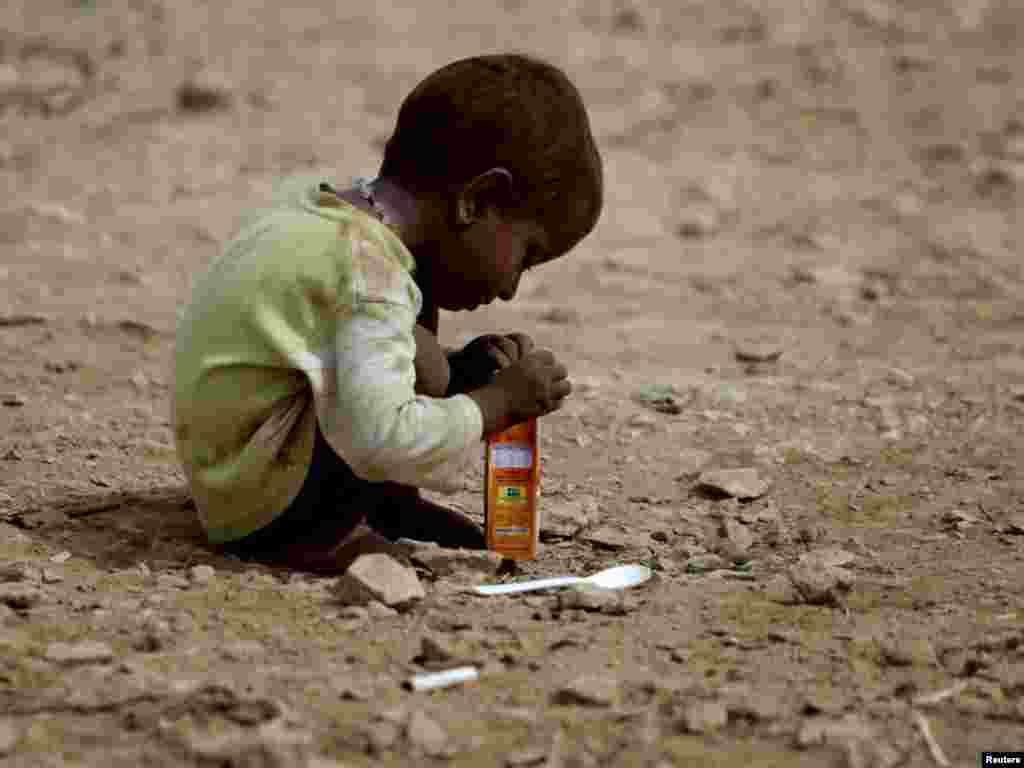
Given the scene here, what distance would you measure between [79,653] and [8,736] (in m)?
0.31

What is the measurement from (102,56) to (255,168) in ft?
5.52

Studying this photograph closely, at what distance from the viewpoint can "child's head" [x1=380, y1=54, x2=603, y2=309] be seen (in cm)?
304

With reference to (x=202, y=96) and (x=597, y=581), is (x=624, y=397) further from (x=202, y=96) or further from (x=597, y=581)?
(x=202, y=96)

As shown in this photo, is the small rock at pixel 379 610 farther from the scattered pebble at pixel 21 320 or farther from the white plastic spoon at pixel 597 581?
the scattered pebble at pixel 21 320

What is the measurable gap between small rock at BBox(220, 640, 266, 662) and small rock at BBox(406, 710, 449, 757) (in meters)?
0.39

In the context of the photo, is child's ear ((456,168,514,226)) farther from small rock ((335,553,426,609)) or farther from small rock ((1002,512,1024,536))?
small rock ((1002,512,1024,536))

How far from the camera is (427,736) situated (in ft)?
8.18

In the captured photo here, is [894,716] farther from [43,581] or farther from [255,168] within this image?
[255,168]

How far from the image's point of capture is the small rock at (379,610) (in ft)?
9.86

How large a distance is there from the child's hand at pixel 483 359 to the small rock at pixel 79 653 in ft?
3.16

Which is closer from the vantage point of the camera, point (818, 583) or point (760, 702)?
point (760, 702)

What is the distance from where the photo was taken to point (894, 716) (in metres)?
2.62

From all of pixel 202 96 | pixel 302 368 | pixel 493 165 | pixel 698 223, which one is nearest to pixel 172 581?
pixel 302 368

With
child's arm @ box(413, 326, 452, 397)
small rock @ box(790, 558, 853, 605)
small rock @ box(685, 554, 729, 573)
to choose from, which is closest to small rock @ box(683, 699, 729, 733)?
small rock @ box(790, 558, 853, 605)
